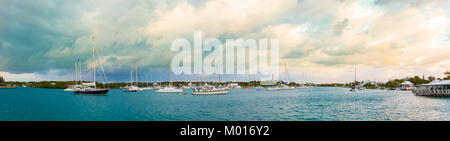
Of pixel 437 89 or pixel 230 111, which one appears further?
pixel 437 89

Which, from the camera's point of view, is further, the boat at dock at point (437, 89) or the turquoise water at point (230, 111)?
the boat at dock at point (437, 89)

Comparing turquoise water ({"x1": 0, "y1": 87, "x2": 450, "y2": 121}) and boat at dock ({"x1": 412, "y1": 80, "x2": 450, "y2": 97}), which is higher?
boat at dock ({"x1": 412, "y1": 80, "x2": 450, "y2": 97})

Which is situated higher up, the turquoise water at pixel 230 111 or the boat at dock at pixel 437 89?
the boat at dock at pixel 437 89

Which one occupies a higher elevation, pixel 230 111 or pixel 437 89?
pixel 437 89

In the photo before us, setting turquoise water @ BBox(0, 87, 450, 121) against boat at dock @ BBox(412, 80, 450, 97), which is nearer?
turquoise water @ BBox(0, 87, 450, 121)
